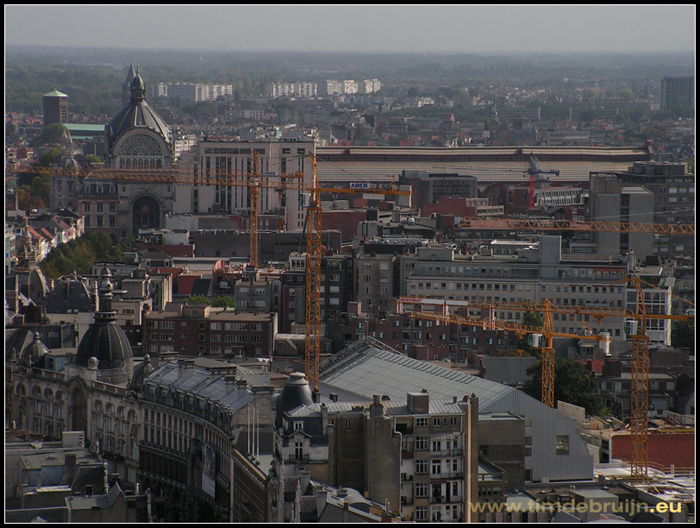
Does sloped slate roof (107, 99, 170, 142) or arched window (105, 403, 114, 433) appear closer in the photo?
arched window (105, 403, 114, 433)

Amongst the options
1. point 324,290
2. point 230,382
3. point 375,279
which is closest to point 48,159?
point 375,279

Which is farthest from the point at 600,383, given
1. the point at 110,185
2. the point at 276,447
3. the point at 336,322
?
the point at 110,185

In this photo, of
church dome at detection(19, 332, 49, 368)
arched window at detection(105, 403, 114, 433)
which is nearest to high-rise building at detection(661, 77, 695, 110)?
church dome at detection(19, 332, 49, 368)

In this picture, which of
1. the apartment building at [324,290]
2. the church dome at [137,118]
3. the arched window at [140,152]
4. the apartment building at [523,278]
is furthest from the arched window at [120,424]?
the church dome at [137,118]

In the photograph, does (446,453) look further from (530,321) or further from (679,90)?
(679,90)

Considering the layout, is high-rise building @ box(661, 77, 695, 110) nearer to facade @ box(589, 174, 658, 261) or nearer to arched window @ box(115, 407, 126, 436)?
facade @ box(589, 174, 658, 261)
